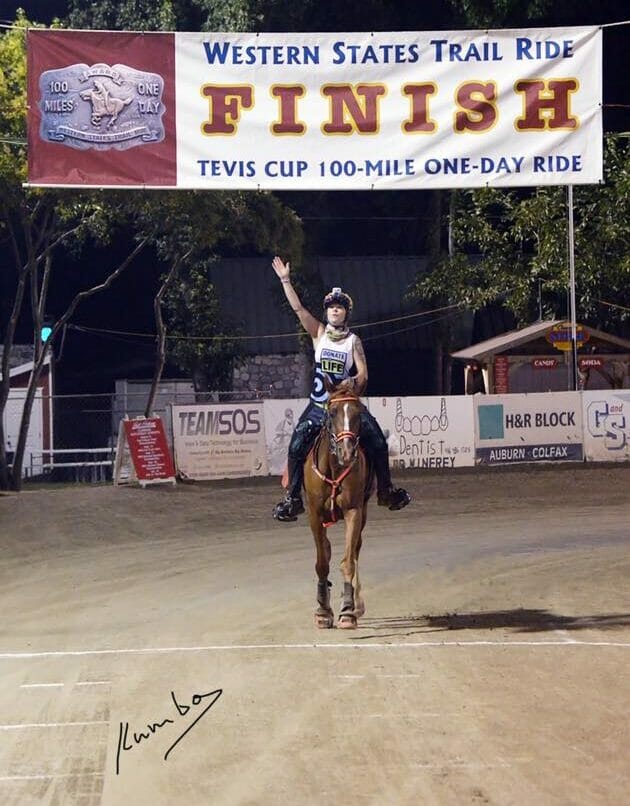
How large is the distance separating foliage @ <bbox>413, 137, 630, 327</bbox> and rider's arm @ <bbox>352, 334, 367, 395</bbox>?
2915 cm

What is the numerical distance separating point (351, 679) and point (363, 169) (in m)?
7.11

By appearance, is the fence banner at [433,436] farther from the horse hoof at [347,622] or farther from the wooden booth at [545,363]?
the horse hoof at [347,622]

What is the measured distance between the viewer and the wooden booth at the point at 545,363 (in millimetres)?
38000

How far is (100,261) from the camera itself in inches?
1902

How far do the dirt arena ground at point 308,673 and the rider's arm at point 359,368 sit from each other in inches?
85.6

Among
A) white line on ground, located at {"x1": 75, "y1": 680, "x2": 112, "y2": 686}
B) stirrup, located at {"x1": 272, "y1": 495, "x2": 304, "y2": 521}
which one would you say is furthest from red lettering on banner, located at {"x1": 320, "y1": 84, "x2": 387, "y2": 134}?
white line on ground, located at {"x1": 75, "y1": 680, "x2": 112, "y2": 686}

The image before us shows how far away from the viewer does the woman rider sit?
38.7 feet

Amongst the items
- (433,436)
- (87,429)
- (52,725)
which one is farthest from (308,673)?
(87,429)

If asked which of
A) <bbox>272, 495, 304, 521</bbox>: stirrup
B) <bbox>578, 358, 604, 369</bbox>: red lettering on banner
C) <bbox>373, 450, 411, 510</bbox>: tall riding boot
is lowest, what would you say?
<bbox>272, 495, 304, 521</bbox>: stirrup

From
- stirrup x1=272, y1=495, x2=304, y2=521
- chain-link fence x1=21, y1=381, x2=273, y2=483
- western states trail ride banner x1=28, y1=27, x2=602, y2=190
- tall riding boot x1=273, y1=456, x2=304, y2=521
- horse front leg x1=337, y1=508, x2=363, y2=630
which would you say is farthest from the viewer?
chain-link fence x1=21, y1=381, x2=273, y2=483

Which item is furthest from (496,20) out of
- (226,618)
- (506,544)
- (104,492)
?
(226,618)

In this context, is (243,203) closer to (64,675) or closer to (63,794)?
(64,675)

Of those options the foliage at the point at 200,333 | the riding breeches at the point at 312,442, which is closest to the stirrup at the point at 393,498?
A: the riding breeches at the point at 312,442
